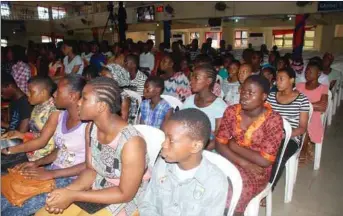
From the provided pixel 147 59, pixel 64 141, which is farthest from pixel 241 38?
pixel 64 141

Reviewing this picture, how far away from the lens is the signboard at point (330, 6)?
7693mm

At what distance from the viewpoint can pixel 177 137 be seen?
156 cm

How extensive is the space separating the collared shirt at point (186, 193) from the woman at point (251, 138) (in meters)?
0.56

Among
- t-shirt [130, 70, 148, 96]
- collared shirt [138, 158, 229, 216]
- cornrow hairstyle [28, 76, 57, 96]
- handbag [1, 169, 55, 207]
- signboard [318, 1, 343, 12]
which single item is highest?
signboard [318, 1, 343, 12]

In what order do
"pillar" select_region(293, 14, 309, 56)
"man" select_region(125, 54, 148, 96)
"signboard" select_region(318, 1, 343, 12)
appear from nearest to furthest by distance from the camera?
1. "man" select_region(125, 54, 148, 96)
2. "signboard" select_region(318, 1, 343, 12)
3. "pillar" select_region(293, 14, 309, 56)

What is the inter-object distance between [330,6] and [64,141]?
26.2 feet

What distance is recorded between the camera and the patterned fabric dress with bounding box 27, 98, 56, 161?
2.37m

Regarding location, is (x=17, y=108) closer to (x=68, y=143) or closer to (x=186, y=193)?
(x=68, y=143)

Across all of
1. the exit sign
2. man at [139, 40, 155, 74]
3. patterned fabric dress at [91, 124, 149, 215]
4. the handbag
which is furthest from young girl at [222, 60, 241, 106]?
the exit sign

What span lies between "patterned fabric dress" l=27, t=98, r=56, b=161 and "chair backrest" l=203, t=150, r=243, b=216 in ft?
4.15

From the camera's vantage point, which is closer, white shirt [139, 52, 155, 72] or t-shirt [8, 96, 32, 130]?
t-shirt [8, 96, 32, 130]

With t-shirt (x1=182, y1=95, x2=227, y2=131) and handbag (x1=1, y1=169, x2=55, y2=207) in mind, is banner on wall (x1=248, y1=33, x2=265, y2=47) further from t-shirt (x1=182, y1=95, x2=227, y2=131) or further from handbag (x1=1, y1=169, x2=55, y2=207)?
handbag (x1=1, y1=169, x2=55, y2=207)

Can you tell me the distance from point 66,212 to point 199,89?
5.01 ft

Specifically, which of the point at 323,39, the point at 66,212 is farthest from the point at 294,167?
the point at 323,39
